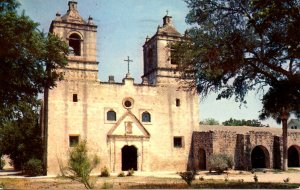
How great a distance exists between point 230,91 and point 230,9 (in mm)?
3763

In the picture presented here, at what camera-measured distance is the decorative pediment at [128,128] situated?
30.2m

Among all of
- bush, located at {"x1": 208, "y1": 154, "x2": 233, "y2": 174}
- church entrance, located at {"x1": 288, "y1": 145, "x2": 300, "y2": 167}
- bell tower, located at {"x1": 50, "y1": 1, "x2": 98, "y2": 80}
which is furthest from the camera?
church entrance, located at {"x1": 288, "y1": 145, "x2": 300, "y2": 167}

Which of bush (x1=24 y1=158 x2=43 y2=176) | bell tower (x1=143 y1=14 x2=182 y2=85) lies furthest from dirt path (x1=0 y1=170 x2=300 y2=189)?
bell tower (x1=143 y1=14 x2=182 y2=85)

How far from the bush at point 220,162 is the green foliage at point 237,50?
1192 centimetres

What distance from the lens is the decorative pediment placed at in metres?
30.2

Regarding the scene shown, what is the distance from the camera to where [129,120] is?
3073cm

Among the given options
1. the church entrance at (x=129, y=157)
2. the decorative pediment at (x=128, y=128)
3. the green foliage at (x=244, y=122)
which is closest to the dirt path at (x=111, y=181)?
the decorative pediment at (x=128, y=128)

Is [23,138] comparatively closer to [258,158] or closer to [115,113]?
[115,113]

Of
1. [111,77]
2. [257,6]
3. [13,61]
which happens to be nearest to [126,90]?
[111,77]

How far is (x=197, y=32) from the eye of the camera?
16.8 metres

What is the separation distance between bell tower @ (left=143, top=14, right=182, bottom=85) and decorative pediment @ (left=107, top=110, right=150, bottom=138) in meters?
3.56

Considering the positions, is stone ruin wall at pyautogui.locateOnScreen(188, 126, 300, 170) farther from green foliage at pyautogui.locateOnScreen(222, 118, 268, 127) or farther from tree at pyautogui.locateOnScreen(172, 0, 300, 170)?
green foliage at pyautogui.locateOnScreen(222, 118, 268, 127)

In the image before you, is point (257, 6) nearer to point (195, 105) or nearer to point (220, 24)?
point (220, 24)

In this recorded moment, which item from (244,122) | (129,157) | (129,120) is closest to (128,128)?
(129,120)
